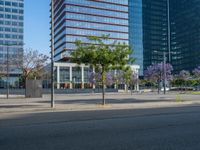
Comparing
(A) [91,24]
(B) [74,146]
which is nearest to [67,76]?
(A) [91,24]

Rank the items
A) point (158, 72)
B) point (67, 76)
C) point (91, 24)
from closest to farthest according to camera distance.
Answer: point (158, 72) → point (67, 76) → point (91, 24)

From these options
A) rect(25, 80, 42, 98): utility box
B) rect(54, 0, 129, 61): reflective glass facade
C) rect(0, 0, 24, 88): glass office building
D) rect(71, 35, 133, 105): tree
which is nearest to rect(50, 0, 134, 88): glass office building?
rect(54, 0, 129, 61): reflective glass facade

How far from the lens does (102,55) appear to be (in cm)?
2322

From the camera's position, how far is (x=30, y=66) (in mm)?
46875

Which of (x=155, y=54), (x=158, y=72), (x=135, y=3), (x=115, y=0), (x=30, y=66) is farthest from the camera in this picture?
(x=155, y=54)

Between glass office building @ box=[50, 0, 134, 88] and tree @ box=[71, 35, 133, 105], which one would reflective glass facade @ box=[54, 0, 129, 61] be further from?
tree @ box=[71, 35, 133, 105]

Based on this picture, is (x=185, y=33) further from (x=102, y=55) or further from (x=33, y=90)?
(x=102, y=55)

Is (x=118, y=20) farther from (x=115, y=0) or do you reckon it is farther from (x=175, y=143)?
(x=175, y=143)

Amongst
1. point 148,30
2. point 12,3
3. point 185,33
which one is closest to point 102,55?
point 12,3

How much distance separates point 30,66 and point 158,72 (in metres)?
30.8

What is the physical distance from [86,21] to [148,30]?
50.3 metres

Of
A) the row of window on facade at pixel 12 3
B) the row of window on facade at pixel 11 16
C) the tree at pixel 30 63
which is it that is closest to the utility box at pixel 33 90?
the tree at pixel 30 63

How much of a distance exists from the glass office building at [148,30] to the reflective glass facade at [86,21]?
58.0 feet

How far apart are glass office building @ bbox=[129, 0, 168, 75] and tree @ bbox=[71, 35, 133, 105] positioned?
117 metres
